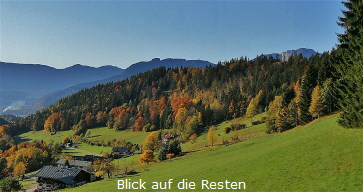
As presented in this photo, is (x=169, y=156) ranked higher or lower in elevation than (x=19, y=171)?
higher

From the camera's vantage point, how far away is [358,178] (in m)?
31.9

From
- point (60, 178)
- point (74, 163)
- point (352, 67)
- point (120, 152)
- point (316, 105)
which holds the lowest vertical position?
point (74, 163)

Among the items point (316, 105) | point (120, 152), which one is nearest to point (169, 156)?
point (316, 105)

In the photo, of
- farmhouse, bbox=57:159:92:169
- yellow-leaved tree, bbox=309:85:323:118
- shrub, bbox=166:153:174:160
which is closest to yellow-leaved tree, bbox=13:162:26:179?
farmhouse, bbox=57:159:92:169

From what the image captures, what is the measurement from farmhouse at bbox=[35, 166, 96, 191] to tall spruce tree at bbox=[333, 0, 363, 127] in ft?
265

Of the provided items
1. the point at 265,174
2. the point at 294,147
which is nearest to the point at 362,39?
the point at 294,147

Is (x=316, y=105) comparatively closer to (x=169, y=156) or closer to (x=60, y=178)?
(x=169, y=156)

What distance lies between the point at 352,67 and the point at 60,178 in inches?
3493

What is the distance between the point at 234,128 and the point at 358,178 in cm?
10943

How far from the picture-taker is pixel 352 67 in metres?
46.7

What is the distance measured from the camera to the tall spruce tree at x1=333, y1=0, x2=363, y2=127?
45094mm

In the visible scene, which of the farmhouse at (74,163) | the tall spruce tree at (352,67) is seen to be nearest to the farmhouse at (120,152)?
the farmhouse at (74,163)

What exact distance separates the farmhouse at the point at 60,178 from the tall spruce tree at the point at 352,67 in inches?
3181

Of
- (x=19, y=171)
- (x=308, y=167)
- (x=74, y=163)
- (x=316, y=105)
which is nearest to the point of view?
(x=308, y=167)
